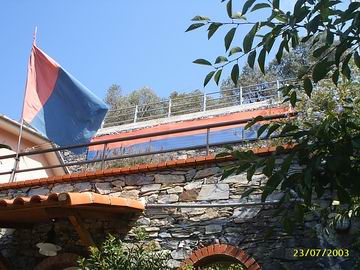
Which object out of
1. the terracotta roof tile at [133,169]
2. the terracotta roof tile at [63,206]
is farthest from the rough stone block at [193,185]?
the terracotta roof tile at [63,206]

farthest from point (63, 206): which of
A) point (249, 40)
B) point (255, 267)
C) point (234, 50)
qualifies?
point (249, 40)

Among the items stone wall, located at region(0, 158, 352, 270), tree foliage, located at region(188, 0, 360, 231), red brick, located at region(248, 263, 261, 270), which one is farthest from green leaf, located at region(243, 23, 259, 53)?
red brick, located at region(248, 263, 261, 270)

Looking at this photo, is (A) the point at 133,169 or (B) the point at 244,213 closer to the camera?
(B) the point at 244,213

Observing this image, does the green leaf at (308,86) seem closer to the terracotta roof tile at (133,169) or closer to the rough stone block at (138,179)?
the terracotta roof tile at (133,169)

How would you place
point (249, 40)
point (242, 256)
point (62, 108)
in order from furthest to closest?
point (62, 108) < point (242, 256) < point (249, 40)

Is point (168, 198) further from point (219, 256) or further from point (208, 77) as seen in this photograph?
point (208, 77)

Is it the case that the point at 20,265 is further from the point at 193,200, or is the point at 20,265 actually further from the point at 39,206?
the point at 193,200

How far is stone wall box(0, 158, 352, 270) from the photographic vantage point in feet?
15.9

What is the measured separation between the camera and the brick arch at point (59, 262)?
5.79 meters

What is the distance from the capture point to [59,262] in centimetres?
585
